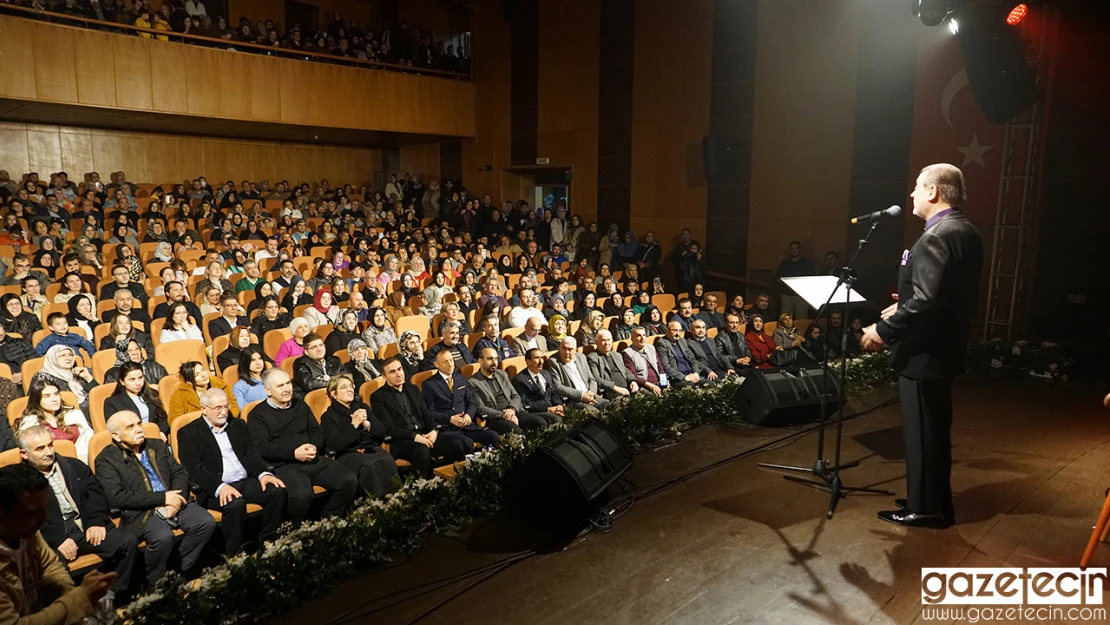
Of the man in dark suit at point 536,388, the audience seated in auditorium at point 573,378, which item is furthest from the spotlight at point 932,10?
the man in dark suit at point 536,388

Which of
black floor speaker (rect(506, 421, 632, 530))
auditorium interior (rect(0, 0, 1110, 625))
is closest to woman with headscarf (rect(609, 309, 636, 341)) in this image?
auditorium interior (rect(0, 0, 1110, 625))

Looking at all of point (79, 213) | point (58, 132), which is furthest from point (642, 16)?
point (58, 132)

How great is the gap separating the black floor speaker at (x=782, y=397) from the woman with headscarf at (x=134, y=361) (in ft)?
13.0

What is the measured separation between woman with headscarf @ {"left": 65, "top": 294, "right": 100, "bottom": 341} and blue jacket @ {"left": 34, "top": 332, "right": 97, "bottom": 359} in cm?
38

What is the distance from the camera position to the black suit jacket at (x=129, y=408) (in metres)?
3.80

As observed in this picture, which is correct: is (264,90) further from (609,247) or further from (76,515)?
(76,515)

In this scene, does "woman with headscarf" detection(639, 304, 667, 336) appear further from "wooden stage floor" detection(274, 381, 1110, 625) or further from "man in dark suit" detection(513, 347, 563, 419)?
"wooden stage floor" detection(274, 381, 1110, 625)

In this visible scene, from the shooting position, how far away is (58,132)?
10.7 meters

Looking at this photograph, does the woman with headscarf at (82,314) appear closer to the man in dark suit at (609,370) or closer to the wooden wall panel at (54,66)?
the man in dark suit at (609,370)

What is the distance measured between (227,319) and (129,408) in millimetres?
2131

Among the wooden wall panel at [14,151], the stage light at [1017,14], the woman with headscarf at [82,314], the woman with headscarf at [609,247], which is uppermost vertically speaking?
the stage light at [1017,14]

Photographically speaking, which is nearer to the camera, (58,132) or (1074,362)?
(1074,362)

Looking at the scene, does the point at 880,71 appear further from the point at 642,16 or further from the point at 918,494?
the point at 918,494

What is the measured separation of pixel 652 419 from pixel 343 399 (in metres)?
1.96
